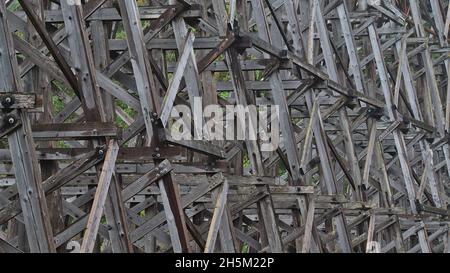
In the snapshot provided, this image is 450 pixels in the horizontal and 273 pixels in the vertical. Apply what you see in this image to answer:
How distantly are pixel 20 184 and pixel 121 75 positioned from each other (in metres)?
3.83

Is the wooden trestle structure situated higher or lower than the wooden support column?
higher

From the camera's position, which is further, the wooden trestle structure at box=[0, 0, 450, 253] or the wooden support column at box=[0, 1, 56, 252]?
the wooden trestle structure at box=[0, 0, 450, 253]

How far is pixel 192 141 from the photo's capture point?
420 inches

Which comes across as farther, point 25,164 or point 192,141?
point 192,141

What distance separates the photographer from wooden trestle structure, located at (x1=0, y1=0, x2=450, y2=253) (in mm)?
9219

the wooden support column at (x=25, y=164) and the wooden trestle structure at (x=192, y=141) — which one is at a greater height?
the wooden trestle structure at (x=192, y=141)

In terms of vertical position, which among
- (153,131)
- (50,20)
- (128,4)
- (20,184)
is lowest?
(20,184)

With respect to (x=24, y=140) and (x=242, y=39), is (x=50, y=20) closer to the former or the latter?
(x=242, y=39)

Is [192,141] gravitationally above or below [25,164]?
above

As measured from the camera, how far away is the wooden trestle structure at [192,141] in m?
9.22

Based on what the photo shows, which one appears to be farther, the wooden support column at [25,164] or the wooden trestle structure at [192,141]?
the wooden trestle structure at [192,141]
